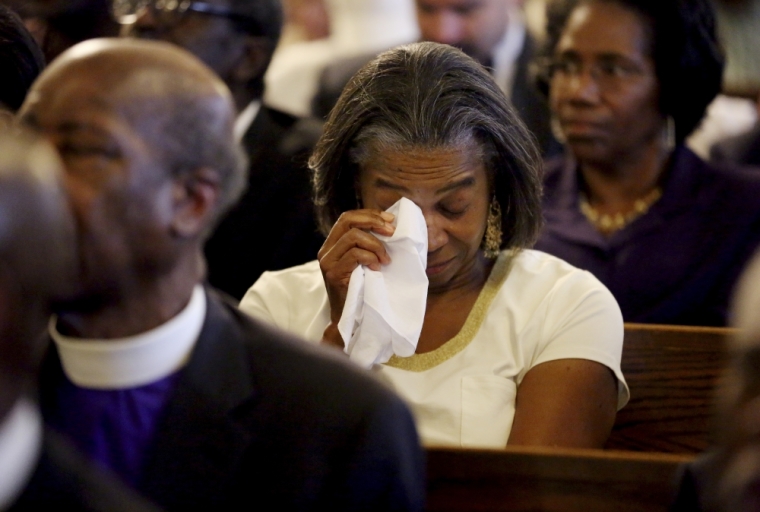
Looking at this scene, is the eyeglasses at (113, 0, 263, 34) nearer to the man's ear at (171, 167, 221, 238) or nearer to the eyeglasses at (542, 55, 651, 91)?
the eyeglasses at (542, 55, 651, 91)

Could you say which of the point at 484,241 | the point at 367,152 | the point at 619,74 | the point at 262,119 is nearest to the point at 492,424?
the point at 484,241

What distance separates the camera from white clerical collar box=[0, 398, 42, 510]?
1.30 metres

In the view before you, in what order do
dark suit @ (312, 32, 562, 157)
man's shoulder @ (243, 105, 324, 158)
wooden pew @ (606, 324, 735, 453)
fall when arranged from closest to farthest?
wooden pew @ (606, 324, 735, 453), man's shoulder @ (243, 105, 324, 158), dark suit @ (312, 32, 562, 157)

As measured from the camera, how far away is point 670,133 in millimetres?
3725

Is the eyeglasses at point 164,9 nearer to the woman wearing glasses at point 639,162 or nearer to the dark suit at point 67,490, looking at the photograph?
the woman wearing glasses at point 639,162

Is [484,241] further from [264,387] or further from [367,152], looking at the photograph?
[264,387]

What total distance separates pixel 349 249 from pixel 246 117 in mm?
1701

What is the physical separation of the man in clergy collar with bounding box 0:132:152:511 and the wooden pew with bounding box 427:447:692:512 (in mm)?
730

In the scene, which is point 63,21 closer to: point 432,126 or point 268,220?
point 268,220

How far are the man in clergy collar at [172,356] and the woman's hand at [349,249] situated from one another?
0.53m

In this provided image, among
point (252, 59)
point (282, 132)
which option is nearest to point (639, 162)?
point (282, 132)

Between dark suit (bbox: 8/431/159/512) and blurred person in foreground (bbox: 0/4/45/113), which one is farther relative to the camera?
blurred person in foreground (bbox: 0/4/45/113)

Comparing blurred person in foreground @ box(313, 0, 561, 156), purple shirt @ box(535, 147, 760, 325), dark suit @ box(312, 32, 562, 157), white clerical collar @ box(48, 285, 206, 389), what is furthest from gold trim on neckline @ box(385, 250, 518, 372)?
blurred person in foreground @ box(313, 0, 561, 156)

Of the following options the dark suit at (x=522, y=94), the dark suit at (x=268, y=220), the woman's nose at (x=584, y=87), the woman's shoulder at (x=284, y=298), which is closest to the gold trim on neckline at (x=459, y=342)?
the woman's shoulder at (x=284, y=298)
